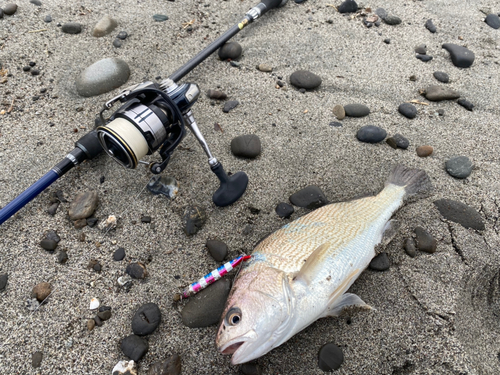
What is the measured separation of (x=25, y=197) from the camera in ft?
8.47

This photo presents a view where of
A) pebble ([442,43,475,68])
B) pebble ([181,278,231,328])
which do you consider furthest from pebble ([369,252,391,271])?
pebble ([442,43,475,68])

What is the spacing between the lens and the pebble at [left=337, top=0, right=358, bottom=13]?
4.63 metres

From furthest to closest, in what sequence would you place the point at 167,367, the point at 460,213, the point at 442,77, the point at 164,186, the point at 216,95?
the point at 442,77 → the point at 216,95 → the point at 164,186 → the point at 460,213 → the point at 167,367

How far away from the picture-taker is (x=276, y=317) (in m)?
1.99

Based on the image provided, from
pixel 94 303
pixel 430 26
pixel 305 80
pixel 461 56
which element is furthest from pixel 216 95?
pixel 430 26

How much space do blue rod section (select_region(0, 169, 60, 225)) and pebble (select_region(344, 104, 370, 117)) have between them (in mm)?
2950

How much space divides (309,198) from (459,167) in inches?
60.0

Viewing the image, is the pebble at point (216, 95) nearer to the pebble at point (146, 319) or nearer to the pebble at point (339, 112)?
the pebble at point (339, 112)

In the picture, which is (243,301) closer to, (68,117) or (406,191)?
(406,191)

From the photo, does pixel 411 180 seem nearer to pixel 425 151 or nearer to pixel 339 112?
pixel 425 151

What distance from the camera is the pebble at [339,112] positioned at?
3.51 m

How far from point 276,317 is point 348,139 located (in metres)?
2.08

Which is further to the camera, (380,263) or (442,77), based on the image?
(442,77)

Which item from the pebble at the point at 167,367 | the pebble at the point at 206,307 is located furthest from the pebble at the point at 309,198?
the pebble at the point at 167,367
